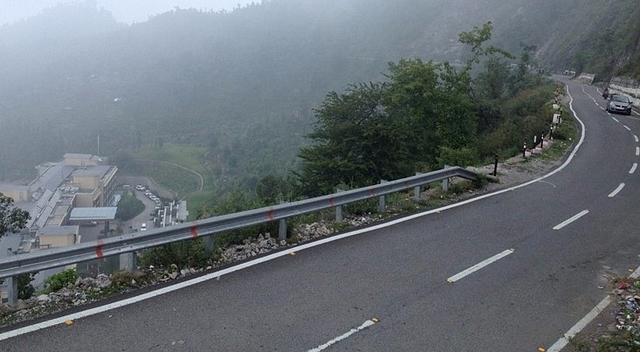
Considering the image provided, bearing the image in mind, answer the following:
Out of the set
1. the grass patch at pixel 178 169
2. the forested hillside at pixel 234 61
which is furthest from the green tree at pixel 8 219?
the forested hillside at pixel 234 61

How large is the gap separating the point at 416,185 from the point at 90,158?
167ft

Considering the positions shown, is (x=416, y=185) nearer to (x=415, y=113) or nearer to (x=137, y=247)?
(x=137, y=247)

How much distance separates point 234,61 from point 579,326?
138m

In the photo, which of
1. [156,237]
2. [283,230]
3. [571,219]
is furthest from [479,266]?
[156,237]

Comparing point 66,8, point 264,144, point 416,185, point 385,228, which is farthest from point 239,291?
point 66,8

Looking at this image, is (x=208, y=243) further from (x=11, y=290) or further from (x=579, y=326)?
(x=579, y=326)

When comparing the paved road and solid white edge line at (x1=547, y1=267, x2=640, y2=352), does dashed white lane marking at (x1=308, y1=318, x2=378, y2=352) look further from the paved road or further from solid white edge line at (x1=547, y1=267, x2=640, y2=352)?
solid white edge line at (x1=547, y1=267, x2=640, y2=352)

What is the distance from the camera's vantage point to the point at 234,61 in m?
138

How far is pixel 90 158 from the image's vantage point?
54719 millimetres

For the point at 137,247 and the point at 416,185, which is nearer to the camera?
the point at 137,247

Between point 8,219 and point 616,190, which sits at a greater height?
point 616,190

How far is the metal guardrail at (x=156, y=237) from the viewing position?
5641 millimetres

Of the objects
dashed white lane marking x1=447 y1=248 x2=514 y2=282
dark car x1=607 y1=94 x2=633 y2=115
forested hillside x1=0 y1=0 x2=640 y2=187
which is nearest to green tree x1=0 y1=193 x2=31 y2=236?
dashed white lane marking x1=447 y1=248 x2=514 y2=282

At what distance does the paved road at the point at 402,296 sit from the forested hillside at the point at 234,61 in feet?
152
